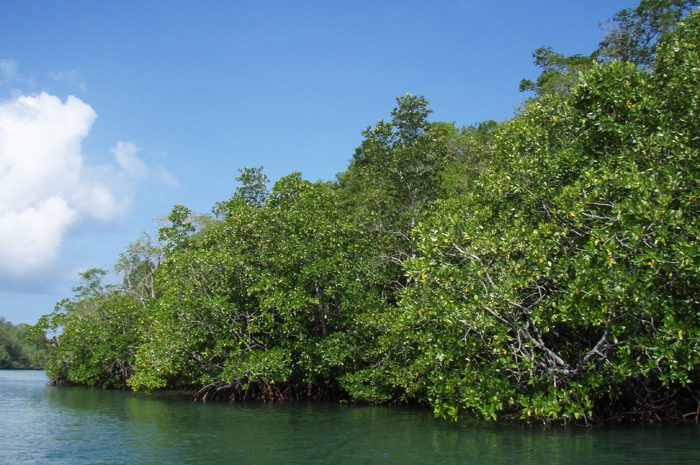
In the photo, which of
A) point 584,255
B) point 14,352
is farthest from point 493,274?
point 14,352

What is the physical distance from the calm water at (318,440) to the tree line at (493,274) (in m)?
0.95

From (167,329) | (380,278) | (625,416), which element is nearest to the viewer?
(625,416)

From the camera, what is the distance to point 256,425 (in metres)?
14.1

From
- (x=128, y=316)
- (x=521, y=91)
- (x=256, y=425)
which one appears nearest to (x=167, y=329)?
(x=256, y=425)

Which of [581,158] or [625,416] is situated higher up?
[581,158]

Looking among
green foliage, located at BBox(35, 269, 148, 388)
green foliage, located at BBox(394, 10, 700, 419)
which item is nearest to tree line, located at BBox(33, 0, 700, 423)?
green foliage, located at BBox(394, 10, 700, 419)

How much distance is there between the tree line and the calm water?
0.95m

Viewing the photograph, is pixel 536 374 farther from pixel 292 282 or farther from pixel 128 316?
pixel 128 316

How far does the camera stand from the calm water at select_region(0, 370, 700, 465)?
952 cm

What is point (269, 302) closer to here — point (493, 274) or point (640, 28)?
point (493, 274)

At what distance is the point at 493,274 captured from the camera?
12742 millimetres

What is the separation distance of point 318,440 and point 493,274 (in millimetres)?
5654

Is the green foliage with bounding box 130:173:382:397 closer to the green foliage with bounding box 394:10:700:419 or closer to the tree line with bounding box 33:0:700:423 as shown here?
the tree line with bounding box 33:0:700:423

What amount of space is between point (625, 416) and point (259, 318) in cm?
1266
